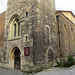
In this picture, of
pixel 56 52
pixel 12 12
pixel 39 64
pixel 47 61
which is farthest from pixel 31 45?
pixel 12 12

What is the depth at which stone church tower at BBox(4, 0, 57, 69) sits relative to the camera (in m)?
8.69

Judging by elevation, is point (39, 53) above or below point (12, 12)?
below

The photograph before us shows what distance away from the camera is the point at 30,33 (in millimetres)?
8836

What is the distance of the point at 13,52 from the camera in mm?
10711

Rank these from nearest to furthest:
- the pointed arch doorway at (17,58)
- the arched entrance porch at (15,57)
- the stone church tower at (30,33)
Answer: the stone church tower at (30,33) → the pointed arch doorway at (17,58) → the arched entrance porch at (15,57)

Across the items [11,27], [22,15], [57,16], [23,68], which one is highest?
[57,16]

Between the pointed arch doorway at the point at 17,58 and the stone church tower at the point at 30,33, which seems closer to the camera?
the stone church tower at the point at 30,33

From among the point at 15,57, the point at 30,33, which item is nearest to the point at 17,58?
the point at 15,57

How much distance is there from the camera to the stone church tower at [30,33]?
8688mm

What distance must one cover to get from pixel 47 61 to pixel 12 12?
738 centimetres

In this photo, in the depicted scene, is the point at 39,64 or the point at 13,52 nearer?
the point at 39,64

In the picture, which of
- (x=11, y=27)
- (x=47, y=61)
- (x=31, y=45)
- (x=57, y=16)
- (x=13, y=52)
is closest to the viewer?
(x=31, y=45)

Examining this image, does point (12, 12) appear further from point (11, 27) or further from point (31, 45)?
point (31, 45)

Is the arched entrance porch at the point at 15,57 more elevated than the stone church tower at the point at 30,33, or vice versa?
the stone church tower at the point at 30,33
